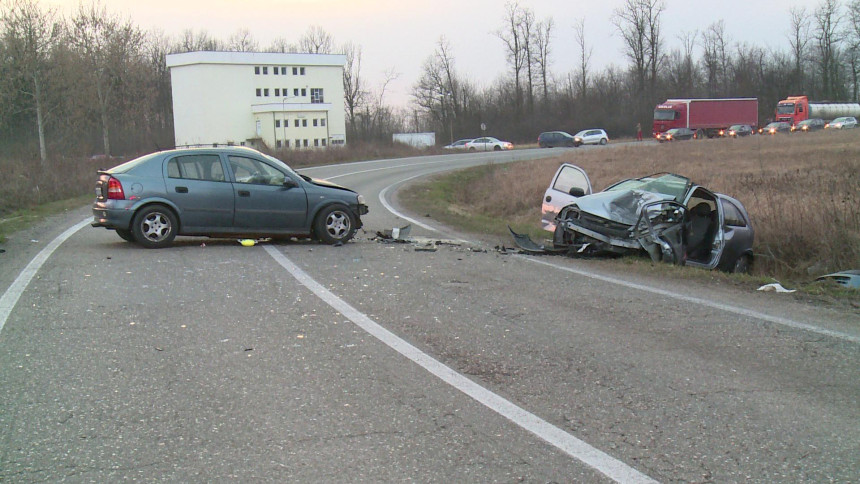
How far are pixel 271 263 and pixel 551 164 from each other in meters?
26.6

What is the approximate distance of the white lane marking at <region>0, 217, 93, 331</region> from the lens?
7.57 metres

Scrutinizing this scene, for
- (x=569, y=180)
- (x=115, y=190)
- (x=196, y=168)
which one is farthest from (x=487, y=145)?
(x=115, y=190)

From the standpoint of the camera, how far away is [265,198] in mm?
12164

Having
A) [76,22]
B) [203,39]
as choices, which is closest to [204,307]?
[76,22]

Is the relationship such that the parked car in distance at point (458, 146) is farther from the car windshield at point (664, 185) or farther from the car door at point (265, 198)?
the car door at point (265, 198)

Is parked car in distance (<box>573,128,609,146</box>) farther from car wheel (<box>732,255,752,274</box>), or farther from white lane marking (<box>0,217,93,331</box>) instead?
white lane marking (<box>0,217,93,331</box>)

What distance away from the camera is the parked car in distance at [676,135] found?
61044 millimetres

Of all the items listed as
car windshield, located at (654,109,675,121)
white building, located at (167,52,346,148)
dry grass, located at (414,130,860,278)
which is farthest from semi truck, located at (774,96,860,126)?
white building, located at (167,52,346,148)

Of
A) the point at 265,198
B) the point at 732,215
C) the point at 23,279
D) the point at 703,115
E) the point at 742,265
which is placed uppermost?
the point at 703,115

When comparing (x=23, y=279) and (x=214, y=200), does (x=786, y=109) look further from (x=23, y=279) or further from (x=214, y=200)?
(x=23, y=279)

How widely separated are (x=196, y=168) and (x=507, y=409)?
865 centimetres

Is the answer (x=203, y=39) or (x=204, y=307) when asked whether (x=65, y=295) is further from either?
(x=203, y=39)

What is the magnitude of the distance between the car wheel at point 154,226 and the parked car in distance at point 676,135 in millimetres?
54874

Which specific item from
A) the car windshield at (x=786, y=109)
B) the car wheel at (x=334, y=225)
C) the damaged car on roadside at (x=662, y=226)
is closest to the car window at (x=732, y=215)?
the damaged car on roadside at (x=662, y=226)
